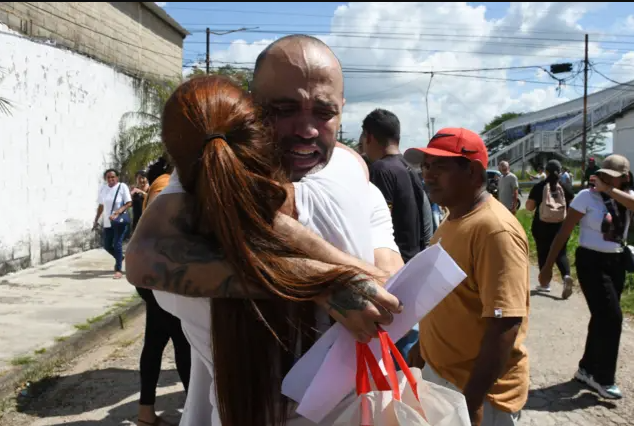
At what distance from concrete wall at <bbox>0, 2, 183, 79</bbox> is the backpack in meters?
8.63

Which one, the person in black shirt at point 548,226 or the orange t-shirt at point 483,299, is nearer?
the orange t-shirt at point 483,299

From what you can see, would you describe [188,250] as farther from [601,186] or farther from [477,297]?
[601,186]

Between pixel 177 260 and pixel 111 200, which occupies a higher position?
pixel 177 260

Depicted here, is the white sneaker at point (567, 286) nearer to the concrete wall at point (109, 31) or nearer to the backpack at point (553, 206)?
the backpack at point (553, 206)

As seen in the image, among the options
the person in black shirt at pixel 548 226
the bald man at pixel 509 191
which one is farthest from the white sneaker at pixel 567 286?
the bald man at pixel 509 191

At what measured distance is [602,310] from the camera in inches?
181

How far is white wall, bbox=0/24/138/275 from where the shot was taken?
929 cm

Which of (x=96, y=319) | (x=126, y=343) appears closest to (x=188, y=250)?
(x=126, y=343)

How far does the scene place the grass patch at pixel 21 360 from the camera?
16.4 feet

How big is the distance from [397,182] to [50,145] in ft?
27.9

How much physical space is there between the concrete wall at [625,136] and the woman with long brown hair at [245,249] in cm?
2716

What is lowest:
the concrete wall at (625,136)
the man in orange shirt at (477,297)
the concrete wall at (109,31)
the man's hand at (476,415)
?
the man's hand at (476,415)

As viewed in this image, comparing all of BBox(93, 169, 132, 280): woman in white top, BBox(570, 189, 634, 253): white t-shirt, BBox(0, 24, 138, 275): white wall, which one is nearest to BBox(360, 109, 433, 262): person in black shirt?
BBox(570, 189, 634, 253): white t-shirt

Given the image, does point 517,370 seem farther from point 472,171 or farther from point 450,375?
point 472,171
